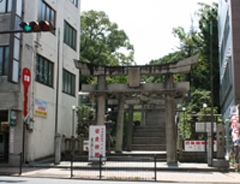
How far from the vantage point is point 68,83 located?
31.2 m

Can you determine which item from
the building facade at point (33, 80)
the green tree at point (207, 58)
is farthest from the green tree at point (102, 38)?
the building facade at point (33, 80)

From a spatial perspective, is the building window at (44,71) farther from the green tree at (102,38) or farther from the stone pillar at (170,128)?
the green tree at (102,38)

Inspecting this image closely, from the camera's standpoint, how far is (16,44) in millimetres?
21797

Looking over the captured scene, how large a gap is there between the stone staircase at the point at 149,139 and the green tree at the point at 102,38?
17933 mm

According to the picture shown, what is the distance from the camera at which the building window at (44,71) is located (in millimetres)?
25016

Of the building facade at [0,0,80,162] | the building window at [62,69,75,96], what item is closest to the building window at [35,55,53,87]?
the building facade at [0,0,80,162]

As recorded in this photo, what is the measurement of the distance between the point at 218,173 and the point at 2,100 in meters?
14.1

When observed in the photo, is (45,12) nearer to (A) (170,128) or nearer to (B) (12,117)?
(B) (12,117)

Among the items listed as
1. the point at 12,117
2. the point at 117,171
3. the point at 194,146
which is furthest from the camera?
the point at 194,146

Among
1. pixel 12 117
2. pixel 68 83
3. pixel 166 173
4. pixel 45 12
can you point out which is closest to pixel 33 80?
pixel 12 117

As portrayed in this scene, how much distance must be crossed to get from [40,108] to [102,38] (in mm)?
30154

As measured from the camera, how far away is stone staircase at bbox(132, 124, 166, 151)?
2961 centimetres

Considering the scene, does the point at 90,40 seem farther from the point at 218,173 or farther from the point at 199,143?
the point at 218,173

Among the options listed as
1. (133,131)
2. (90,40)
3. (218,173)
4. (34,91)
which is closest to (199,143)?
(218,173)
